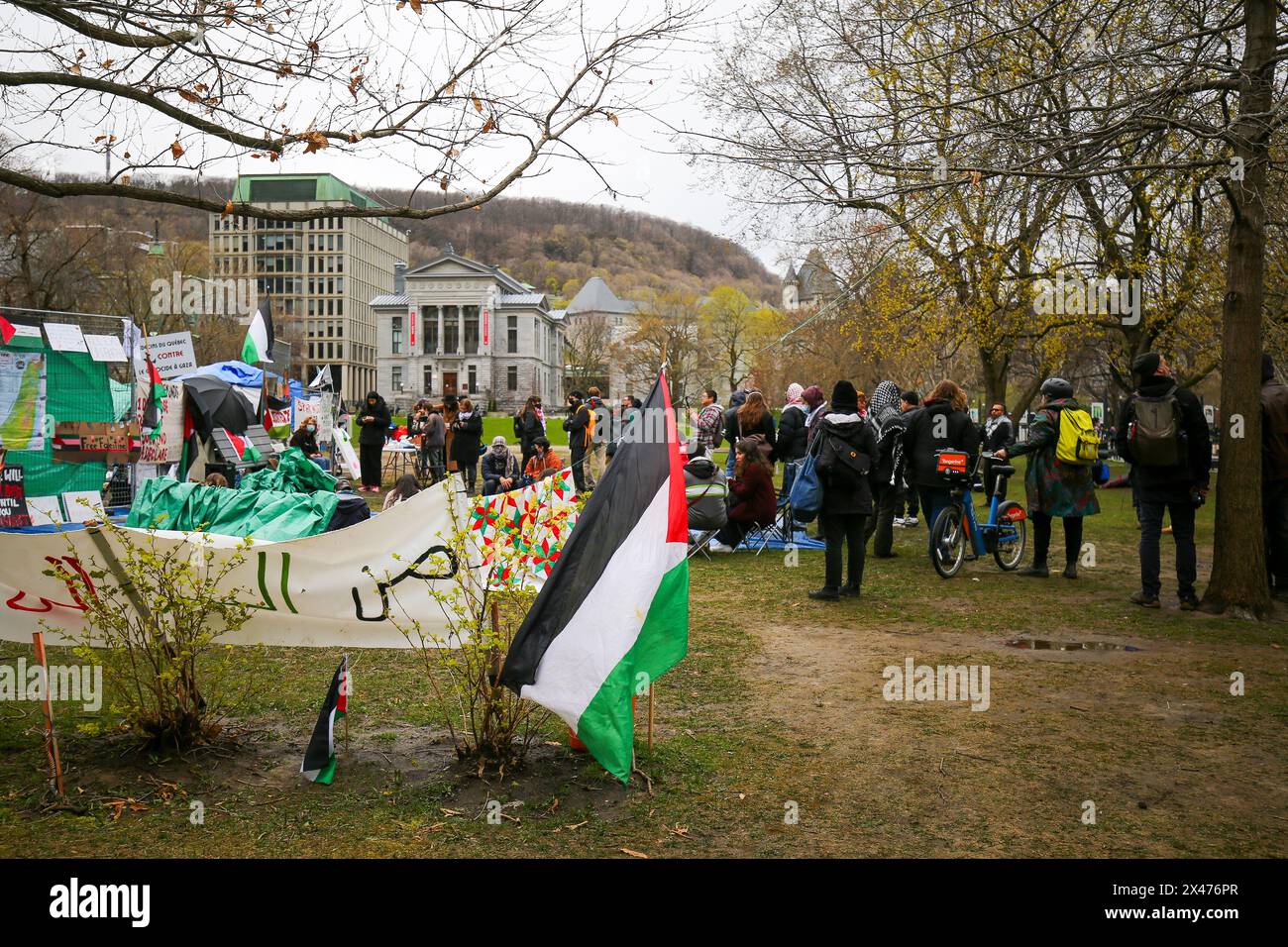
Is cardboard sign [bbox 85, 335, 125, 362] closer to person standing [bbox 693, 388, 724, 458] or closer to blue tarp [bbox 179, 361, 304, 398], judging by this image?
blue tarp [bbox 179, 361, 304, 398]

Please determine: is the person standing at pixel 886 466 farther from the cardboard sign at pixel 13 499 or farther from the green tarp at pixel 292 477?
the cardboard sign at pixel 13 499

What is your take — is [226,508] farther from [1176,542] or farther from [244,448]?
[1176,542]

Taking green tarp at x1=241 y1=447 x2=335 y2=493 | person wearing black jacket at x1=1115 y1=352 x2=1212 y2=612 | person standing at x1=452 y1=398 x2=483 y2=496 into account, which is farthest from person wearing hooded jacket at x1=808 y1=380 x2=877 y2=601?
person standing at x1=452 y1=398 x2=483 y2=496

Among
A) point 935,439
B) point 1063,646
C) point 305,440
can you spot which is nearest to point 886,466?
point 935,439

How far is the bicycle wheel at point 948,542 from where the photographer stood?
1123 cm

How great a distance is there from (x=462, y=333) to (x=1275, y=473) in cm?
11803

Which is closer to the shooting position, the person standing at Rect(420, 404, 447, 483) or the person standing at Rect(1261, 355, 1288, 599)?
the person standing at Rect(1261, 355, 1288, 599)

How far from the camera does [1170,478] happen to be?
941 cm

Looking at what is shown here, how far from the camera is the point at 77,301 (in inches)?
1598

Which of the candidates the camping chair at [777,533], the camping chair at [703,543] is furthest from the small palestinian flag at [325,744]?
the camping chair at [777,533]

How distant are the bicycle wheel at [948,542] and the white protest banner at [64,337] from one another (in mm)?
9962

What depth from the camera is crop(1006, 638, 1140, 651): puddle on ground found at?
8.00 meters

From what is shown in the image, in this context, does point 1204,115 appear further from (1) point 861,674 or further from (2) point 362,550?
(2) point 362,550

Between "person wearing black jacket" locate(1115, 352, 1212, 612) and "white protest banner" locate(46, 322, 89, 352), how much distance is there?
11253 mm
